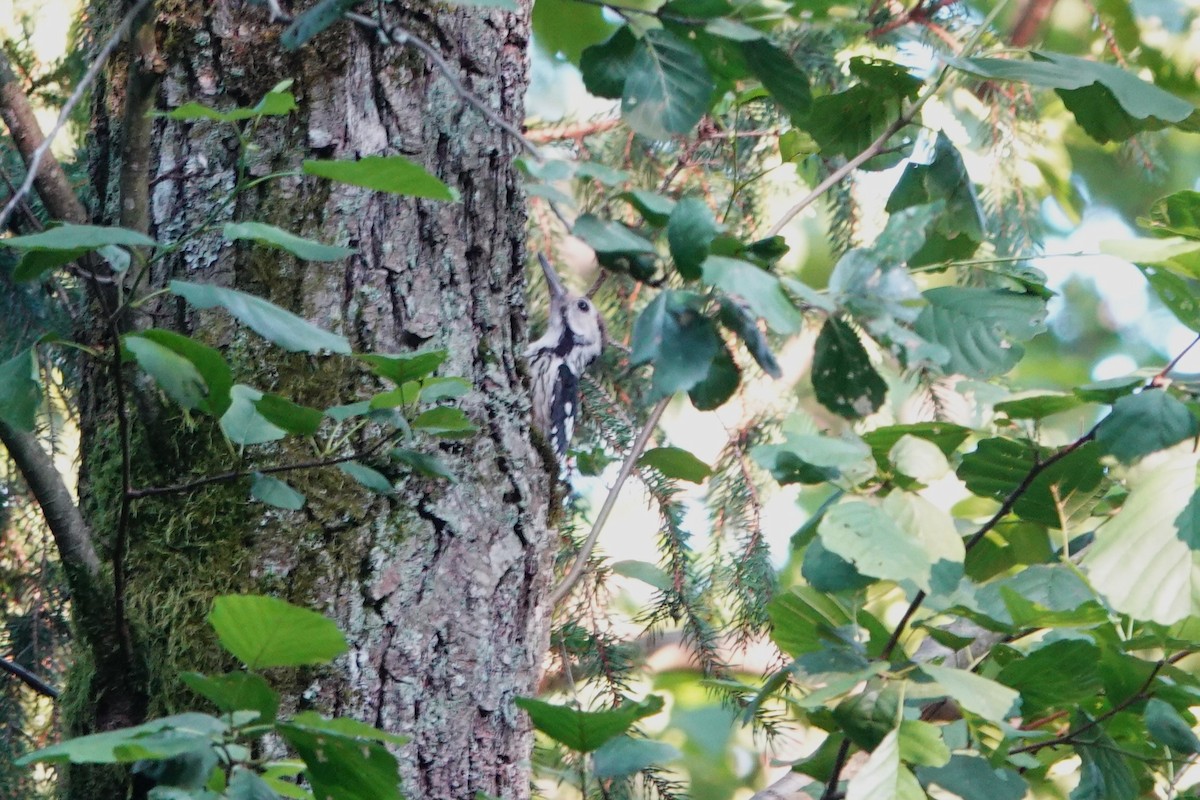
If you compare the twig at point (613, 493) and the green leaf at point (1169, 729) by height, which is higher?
the twig at point (613, 493)

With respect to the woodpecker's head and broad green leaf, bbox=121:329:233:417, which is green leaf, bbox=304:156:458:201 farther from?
the woodpecker's head

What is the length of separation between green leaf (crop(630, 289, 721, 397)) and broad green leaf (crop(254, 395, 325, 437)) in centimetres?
26

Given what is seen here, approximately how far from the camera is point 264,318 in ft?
2.24

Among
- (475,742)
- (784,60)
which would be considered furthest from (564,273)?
(784,60)

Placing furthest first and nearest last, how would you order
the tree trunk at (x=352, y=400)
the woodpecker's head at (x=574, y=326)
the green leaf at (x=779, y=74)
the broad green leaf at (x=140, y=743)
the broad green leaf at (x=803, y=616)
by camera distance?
the woodpecker's head at (x=574, y=326) → the tree trunk at (x=352, y=400) → the broad green leaf at (x=803, y=616) → the green leaf at (x=779, y=74) → the broad green leaf at (x=140, y=743)

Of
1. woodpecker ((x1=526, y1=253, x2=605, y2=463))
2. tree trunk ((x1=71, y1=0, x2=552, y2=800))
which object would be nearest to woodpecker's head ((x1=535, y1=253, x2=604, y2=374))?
woodpecker ((x1=526, y1=253, x2=605, y2=463))

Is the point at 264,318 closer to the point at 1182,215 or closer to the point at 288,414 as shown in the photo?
the point at 288,414

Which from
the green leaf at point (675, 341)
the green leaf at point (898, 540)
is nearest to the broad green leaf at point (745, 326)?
the green leaf at point (675, 341)

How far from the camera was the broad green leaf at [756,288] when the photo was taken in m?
0.57

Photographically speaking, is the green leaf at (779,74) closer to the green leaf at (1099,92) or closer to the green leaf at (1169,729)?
the green leaf at (1099,92)

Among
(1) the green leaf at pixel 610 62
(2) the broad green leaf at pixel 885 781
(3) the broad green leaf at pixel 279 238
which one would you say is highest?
(1) the green leaf at pixel 610 62

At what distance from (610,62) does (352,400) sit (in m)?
0.46

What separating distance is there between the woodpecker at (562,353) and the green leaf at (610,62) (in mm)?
1024

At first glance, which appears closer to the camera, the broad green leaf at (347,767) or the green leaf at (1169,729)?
the broad green leaf at (347,767)
